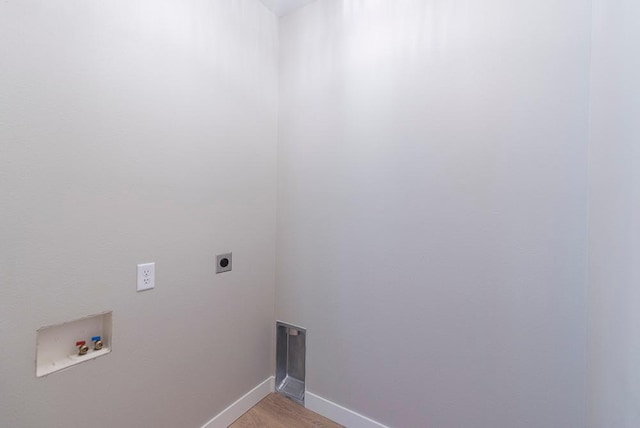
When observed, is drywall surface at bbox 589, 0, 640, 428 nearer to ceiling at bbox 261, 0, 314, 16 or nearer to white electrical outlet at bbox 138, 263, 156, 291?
ceiling at bbox 261, 0, 314, 16

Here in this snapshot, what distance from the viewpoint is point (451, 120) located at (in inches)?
52.2

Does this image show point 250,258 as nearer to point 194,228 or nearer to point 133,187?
point 194,228

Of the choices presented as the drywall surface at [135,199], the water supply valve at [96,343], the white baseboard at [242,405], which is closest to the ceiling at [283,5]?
the drywall surface at [135,199]

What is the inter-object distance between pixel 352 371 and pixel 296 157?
142 cm

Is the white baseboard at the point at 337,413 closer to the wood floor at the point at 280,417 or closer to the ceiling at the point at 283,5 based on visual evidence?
the wood floor at the point at 280,417

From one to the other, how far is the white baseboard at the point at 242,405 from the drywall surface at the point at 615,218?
1720 millimetres

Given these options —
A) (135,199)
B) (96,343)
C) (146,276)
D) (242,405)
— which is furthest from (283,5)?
(242,405)

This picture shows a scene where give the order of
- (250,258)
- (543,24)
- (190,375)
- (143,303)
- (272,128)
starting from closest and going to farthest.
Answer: (543,24), (143,303), (190,375), (250,258), (272,128)

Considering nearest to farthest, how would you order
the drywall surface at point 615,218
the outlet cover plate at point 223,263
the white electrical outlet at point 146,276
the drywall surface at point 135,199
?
the drywall surface at point 615,218 → the drywall surface at point 135,199 → the white electrical outlet at point 146,276 → the outlet cover plate at point 223,263

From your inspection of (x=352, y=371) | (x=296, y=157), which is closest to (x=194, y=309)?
(x=352, y=371)

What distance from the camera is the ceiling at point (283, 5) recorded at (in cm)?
177

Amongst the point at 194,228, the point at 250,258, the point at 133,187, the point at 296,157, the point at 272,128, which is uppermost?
the point at 272,128

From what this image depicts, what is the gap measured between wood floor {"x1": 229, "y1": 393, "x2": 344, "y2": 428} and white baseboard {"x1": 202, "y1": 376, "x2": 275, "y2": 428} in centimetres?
3

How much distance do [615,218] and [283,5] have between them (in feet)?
6.85
